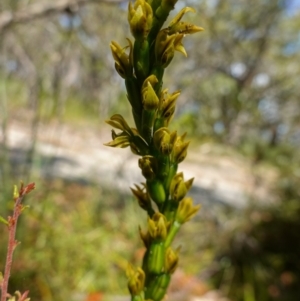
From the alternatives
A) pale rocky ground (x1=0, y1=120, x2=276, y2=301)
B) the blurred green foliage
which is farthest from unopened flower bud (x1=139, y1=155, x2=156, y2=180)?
pale rocky ground (x1=0, y1=120, x2=276, y2=301)

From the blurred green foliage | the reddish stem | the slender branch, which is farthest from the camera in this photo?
the blurred green foliage

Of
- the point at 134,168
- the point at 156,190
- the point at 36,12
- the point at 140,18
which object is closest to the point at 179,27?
the point at 140,18

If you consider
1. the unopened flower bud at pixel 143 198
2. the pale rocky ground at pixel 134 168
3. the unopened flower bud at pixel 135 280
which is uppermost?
the pale rocky ground at pixel 134 168

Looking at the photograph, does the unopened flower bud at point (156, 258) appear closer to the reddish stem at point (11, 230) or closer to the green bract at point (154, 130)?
the green bract at point (154, 130)

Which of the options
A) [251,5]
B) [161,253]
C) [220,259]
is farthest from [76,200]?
[161,253]

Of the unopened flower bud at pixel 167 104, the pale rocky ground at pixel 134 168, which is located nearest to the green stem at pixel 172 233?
the unopened flower bud at pixel 167 104

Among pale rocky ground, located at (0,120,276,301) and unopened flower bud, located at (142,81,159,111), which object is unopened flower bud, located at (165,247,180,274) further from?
pale rocky ground, located at (0,120,276,301)

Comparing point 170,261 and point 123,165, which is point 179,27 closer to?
point 170,261

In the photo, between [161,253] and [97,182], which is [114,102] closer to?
[97,182]
